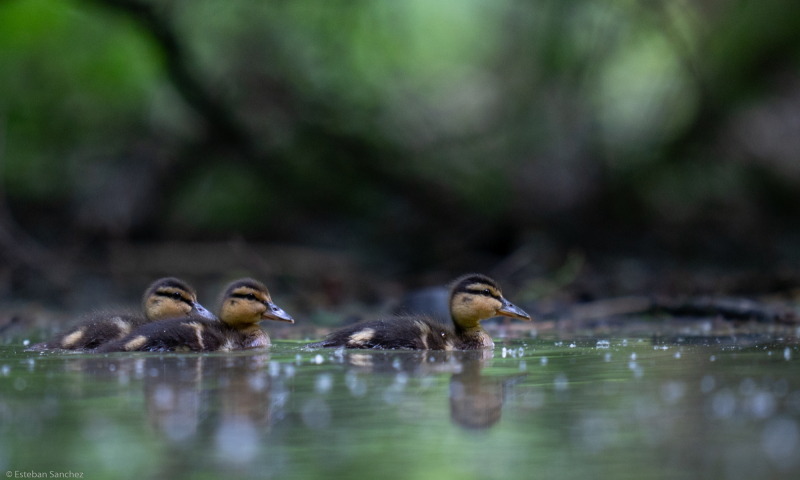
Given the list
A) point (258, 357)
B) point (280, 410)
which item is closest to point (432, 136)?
point (258, 357)

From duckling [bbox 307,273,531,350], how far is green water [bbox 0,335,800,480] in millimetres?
673

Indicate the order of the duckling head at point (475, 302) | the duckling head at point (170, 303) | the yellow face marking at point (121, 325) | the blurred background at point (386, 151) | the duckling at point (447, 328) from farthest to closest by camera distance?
the blurred background at point (386, 151) → the duckling head at point (170, 303) → the duckling head at point (475, 302) → the yellow face marking at point (121, 325) → the duckling at point (447, 328)

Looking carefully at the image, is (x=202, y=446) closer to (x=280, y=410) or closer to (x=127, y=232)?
(x=280, y=410)

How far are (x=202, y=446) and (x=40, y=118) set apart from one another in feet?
32.7

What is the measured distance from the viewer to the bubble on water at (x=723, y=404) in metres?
3.00

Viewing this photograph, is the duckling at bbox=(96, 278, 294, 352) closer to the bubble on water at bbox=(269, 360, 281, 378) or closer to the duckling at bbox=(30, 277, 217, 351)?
the duckling at bbox=(30, 277, 217, 351)

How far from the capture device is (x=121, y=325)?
568 centimetres

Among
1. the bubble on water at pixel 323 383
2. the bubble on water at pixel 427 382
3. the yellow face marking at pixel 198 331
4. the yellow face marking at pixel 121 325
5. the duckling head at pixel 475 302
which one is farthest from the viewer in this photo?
the duckling head at pixel 475 302

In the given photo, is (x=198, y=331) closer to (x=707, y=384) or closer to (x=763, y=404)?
(x=707, y=384)

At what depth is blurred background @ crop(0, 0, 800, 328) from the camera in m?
9.74

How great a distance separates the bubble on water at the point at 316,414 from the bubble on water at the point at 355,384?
213mm

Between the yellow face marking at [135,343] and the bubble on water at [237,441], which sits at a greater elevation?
the yellow face marking at [135,343]

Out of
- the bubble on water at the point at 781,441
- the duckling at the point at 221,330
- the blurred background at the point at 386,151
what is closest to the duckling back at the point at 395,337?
the duckling at the point at 221,330

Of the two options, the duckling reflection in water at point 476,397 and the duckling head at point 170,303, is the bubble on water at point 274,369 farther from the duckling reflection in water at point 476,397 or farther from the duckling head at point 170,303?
the duckling head at point 170,303
